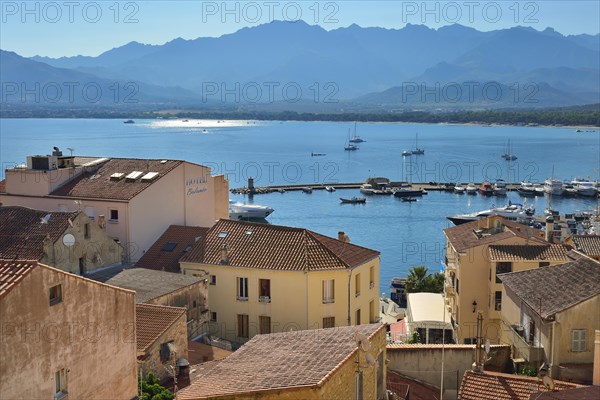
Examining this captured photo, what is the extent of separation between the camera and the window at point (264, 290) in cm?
2223

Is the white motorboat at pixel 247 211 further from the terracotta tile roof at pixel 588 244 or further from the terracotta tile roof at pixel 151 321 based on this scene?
the terracotta tile roof at pixel 151 321

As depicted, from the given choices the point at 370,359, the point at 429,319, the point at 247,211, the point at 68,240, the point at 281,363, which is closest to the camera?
the point at 370,359

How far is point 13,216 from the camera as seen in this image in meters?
22.3

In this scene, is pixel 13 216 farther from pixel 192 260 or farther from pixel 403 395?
pixel 403 395

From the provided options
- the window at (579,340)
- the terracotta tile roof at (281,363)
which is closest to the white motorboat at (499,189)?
the window at (579,340)

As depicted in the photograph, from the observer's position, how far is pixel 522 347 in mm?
16422

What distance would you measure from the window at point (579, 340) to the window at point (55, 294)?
34.9 ft

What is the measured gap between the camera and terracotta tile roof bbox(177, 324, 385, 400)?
9.96 m

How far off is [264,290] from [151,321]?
23.3 feet

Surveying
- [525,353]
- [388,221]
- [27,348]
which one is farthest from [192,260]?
[388,221]

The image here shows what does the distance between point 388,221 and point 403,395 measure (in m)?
69.5

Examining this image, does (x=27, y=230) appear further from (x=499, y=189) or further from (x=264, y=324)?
(x=499, y=189)

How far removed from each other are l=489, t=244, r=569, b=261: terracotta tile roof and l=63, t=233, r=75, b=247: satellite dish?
44.9ft

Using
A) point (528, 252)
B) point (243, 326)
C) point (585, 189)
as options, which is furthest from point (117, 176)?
point (585, 189)
